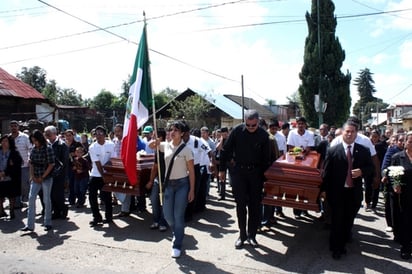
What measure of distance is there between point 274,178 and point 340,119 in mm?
24128

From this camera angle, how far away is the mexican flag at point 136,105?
5688 mm

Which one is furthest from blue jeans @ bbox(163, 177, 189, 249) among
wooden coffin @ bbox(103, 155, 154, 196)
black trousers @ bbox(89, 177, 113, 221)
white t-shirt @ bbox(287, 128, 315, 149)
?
white t-shirt @ bbox(287, 128, 315, 149)

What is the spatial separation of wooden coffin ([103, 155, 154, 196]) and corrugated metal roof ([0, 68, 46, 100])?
16.5 m

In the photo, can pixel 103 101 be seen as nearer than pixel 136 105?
No

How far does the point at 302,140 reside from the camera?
292 inches

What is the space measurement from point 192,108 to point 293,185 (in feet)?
91.5

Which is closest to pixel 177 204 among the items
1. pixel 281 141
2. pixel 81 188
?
pixel 281 141

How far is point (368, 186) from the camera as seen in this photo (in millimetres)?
7902

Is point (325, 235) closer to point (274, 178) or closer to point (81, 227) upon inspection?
point (274, 178)

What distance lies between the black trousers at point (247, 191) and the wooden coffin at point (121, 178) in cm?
186

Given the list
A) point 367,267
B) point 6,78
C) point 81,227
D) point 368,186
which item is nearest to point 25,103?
point 6,78

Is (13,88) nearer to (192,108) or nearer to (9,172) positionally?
(192,108)

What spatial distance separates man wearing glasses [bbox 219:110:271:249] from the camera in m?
5.45

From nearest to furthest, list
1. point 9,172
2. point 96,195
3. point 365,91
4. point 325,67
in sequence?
1. point 96,195
2. point 9,172
3. point 325,67
4. point 365,91
